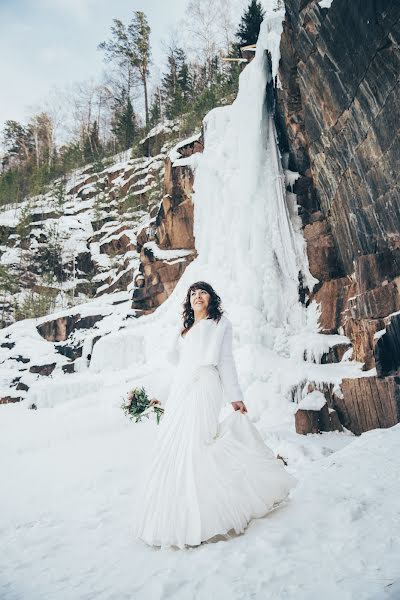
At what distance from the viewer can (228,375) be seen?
7.62 ft

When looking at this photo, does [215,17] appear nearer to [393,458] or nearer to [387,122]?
[387,122]

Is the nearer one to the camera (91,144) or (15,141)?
(91,144)

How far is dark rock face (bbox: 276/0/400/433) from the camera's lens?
4449 mm

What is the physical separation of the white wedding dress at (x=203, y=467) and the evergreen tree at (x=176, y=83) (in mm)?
24126

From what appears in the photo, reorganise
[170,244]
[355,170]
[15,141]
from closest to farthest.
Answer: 1. [355,170]
2. [170,244]
3. [15,141]

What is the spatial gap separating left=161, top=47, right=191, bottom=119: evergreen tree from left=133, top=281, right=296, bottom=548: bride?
24.1 metres

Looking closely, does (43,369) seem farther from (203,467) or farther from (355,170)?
(203,467)

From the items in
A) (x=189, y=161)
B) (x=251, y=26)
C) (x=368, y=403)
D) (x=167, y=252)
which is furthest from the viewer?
(x=251, y=26)

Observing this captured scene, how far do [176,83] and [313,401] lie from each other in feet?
91.2

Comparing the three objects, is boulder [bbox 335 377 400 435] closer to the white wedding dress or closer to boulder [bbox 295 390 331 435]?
boulder [bbox 295 390 331 435]

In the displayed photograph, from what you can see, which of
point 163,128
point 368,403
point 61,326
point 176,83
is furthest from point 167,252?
point 176,83

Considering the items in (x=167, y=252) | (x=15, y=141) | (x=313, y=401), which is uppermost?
(x=15, y=141)

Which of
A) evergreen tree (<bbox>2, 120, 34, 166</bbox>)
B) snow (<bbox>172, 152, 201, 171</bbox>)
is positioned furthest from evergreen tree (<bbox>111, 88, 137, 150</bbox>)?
snow (<bbox>172, 152, 201, 171</bbox>)

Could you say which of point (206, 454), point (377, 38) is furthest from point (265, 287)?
point (206, 454)
